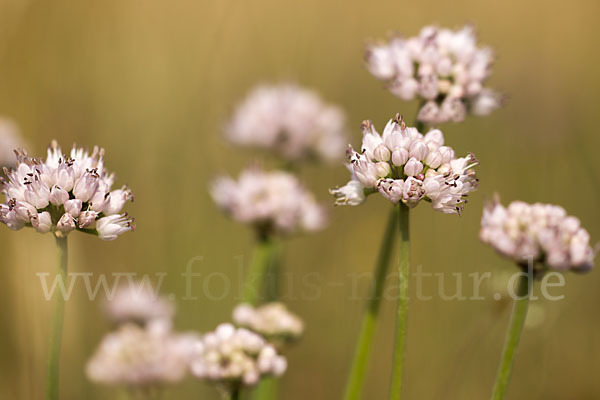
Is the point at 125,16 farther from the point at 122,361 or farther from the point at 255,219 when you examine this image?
the point at 122,361

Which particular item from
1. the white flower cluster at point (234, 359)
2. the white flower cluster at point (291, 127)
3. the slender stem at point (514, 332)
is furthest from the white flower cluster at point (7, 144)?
the slender stem at point (514, 332)

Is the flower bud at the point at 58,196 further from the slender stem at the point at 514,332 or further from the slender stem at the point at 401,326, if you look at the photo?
the slender stem at the point at 514,332

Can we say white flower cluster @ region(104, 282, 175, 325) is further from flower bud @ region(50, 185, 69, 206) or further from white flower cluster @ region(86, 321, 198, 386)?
flower bud @ region(50, 185, 69, 206)

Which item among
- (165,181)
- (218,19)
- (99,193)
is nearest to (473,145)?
(165,181)

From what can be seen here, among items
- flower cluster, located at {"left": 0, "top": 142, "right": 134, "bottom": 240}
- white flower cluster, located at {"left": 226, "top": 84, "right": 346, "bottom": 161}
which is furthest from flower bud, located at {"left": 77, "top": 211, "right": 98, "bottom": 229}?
white flower cluster, located at {"left": 226, "top": 84, "right": 346, "bottom": 161}

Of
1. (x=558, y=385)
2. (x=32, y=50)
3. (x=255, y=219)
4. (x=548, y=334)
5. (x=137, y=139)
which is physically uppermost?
(x=32, y=50)
